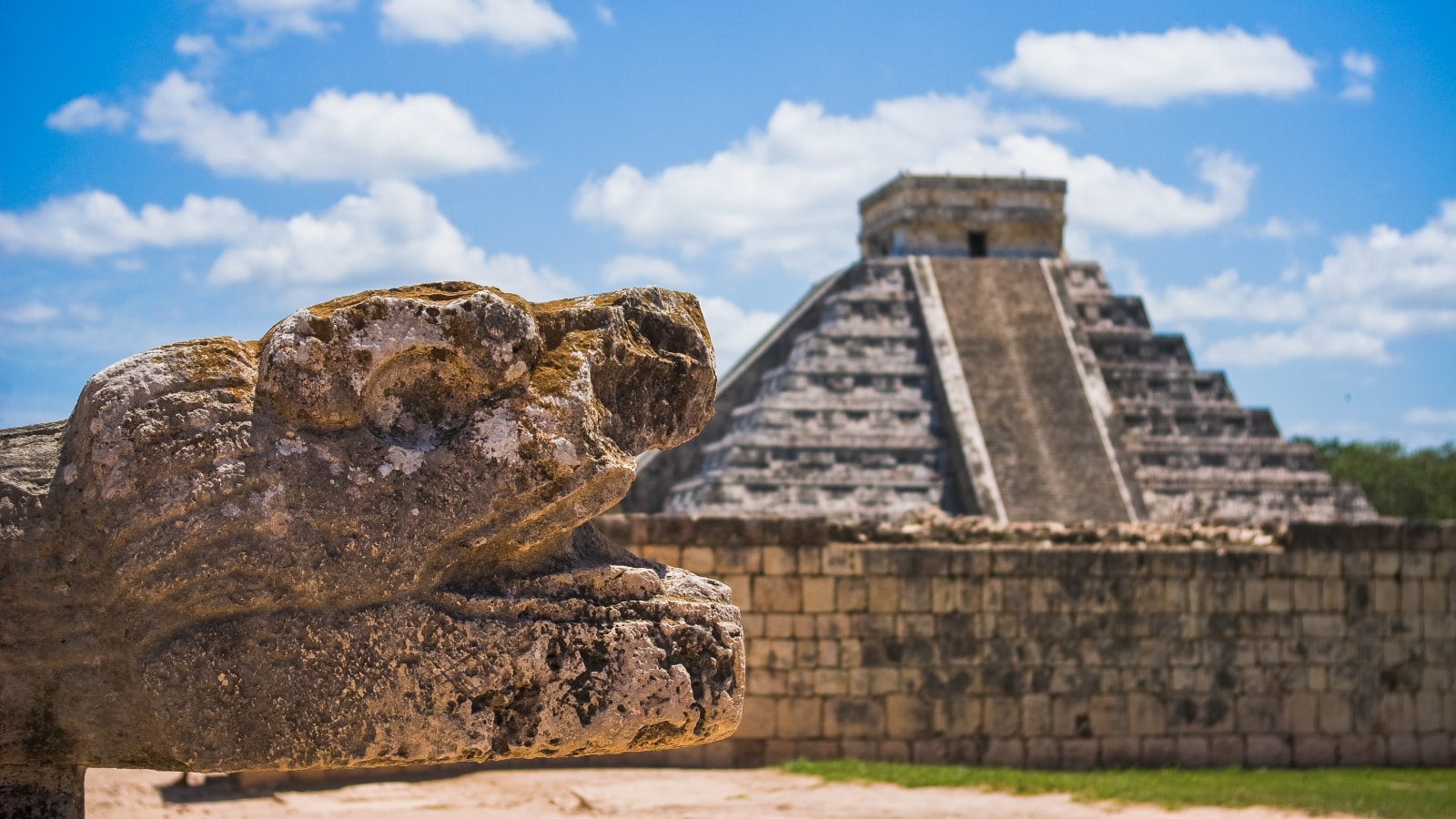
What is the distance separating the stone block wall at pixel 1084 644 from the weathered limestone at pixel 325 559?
10.2m

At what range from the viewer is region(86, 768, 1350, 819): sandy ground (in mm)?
11031

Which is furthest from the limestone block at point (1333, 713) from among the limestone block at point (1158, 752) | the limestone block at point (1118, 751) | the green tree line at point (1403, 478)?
the green tree line at point (1403, 478)

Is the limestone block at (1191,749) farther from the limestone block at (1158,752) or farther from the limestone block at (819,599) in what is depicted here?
the limestone block at (819,599)

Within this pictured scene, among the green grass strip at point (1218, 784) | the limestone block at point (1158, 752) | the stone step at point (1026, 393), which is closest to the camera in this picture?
the green grass strip at point (1218, 784)

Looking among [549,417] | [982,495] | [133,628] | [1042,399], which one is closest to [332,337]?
[549,417]

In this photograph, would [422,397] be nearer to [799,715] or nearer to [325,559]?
[325,559]

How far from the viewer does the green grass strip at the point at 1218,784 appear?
11734 mm

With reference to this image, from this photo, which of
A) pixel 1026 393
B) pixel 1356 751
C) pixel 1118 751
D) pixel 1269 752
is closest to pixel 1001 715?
pixel 1118 751

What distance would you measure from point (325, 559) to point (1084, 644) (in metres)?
11.4

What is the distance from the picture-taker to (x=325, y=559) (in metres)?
3.03

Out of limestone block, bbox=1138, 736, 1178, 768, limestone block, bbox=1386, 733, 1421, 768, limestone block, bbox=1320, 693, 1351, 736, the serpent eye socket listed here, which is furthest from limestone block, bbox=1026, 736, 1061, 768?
the serpent eye socket

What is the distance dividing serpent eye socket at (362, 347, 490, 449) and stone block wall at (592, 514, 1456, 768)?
10188 mm

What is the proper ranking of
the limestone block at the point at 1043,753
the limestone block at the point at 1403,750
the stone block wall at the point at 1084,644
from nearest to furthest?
the stone block wall at the point at 1084,644 → the limestone block at the point at 1043,753 → the limestone block at the point at 1403,750

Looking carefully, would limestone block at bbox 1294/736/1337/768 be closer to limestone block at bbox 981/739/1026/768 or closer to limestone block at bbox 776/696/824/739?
limestone block at bbox 981/739/1026/768
